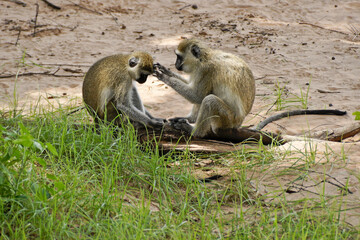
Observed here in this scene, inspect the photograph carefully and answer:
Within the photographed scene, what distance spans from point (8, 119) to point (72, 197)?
1.98m

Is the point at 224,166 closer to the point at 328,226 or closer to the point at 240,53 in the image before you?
the point at 328,226

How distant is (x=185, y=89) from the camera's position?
5574 mm

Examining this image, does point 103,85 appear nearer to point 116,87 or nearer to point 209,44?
point 116,87

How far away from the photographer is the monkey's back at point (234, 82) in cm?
514

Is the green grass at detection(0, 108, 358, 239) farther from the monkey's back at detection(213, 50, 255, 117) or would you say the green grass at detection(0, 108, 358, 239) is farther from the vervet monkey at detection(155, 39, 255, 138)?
the monkey's back at detection(213, 50, 255, 117)

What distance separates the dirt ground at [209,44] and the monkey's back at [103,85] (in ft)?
2.15

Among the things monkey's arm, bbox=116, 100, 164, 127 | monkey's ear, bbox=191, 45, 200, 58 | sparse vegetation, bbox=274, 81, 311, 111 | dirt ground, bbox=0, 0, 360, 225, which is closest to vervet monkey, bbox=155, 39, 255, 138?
monkey's ear, bbox=191, 45, 200, 58

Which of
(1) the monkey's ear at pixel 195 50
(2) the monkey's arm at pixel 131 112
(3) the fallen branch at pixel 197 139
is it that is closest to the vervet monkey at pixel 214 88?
(1) the monkey's ear at pixel 195 50

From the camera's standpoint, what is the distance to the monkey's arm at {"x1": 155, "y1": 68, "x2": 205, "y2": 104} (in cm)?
553

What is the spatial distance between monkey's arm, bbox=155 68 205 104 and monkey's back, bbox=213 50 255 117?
30cm

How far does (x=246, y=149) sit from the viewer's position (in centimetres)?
453

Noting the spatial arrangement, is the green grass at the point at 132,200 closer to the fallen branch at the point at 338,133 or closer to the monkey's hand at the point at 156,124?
the monkey's hand at the point at 156,124

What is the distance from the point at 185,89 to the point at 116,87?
923 millimetres

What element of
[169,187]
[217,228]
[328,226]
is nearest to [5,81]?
[169,187]
